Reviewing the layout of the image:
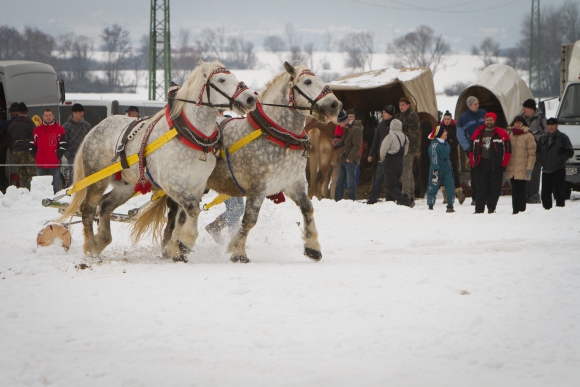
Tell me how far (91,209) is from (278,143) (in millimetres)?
2388

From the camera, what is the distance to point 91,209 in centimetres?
783

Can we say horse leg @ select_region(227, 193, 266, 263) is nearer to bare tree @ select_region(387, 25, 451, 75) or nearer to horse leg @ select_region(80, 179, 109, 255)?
horse leg @ select_region(80, 179, 109, 255)

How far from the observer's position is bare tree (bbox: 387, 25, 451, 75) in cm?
6625

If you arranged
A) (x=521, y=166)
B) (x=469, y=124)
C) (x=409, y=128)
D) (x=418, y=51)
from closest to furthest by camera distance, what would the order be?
(x=521, y=166) < (x=469, y=124) < (x=409, y=128) < (x=418, y=51)

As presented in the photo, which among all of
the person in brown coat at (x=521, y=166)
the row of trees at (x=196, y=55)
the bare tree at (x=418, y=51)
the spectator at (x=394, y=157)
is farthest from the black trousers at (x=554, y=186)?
the bare tree at (x=418, y=51)

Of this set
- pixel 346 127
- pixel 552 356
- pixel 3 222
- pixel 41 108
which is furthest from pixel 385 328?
pixel 41 108

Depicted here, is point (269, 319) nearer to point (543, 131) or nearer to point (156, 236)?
point (156, 236)

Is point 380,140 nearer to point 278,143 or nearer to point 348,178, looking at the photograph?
point 348,178

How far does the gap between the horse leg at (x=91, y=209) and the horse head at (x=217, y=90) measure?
5.05 ft

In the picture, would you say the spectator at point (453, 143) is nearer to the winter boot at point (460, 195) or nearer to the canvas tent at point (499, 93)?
the winter boot at point (460, 195)

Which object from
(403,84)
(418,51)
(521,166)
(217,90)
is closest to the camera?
(217,90)

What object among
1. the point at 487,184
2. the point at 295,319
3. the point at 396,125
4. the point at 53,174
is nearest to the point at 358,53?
the point at 396,125

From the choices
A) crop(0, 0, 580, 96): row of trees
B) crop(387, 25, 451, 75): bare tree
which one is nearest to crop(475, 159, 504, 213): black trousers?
crop(0, 0, 580, 96): row of trees

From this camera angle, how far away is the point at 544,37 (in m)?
65.0
